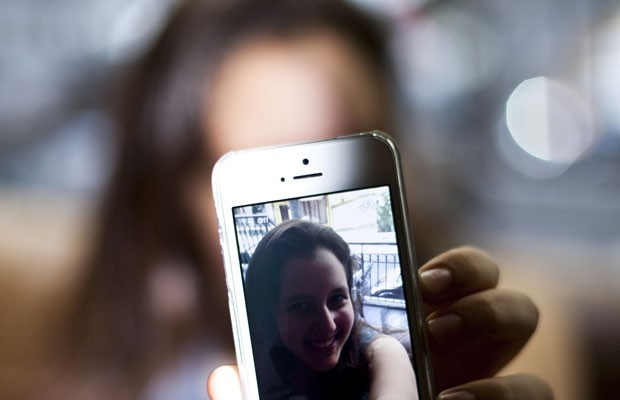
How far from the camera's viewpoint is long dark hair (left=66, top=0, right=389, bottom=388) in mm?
306

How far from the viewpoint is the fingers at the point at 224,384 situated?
0.91 ft

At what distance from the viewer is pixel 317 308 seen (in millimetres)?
265

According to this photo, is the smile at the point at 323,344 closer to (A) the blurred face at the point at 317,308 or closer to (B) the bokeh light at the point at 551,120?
(A) the blurred face at the point at 317,308

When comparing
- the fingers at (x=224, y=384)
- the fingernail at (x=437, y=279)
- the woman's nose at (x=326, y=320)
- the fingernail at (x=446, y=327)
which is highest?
the fingernail at (x=437, y=279)

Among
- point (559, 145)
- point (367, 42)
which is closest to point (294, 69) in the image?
point (367, 42)

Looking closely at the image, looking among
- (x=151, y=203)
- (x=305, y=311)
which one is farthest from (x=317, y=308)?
(x=151, y=203)

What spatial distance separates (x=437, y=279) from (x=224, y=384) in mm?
112

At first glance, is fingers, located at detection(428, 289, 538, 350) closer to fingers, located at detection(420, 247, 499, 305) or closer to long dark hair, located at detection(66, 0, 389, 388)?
fingers, located at detection(420, 247, 499, 305)

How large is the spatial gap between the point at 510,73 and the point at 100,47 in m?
0.23

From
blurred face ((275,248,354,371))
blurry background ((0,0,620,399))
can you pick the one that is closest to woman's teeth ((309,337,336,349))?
blurred face ((275,248,354,371))

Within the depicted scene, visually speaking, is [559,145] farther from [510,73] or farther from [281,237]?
[281,237]

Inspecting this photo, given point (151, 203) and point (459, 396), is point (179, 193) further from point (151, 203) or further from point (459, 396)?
point (459, 396)

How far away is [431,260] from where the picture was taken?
302mm

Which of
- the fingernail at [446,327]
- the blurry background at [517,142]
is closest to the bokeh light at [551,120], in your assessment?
the blurry background at [517,142]
